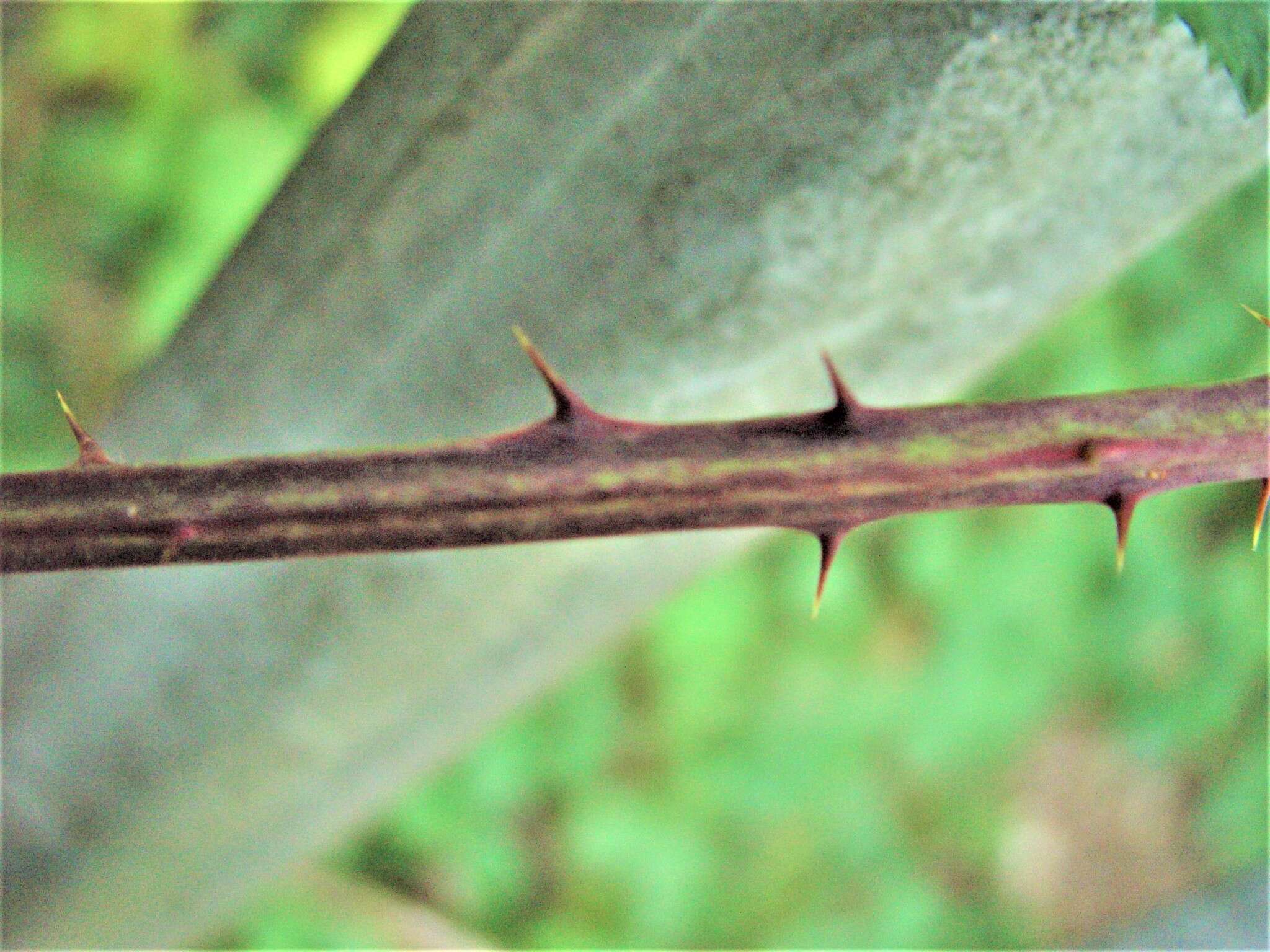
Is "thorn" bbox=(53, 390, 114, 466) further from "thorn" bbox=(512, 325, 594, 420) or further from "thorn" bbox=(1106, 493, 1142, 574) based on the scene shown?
"thorn" bbox=(1106, 493, 1142, 574)

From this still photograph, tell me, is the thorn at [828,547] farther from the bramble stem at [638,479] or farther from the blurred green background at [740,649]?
the blurred green background at [740,649]

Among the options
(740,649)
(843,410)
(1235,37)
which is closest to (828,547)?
(843,410)

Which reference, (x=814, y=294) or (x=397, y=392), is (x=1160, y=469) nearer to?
(x=814, y=294)

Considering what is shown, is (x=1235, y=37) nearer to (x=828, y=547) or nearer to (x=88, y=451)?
(x=828, y=547)

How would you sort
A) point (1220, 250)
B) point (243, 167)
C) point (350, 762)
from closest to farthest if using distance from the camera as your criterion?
1. point (350, 762)
2. point (243, 167)
3. point (1220, 250)

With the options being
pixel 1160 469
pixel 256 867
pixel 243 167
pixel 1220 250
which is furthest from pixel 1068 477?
pixel 1220 250

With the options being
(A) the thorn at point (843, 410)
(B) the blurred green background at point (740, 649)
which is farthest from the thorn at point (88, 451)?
(B) the blurred green background at point (740, 649)
